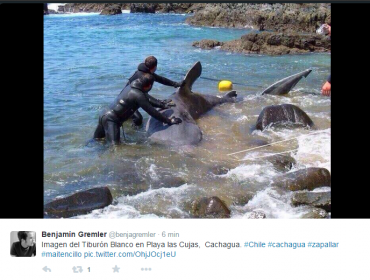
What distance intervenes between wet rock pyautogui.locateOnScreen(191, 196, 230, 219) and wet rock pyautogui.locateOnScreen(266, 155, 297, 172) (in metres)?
1.74

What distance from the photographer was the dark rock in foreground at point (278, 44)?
66.4 ft

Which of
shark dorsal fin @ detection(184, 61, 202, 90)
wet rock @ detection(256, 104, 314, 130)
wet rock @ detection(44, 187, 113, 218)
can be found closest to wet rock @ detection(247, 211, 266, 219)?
wet rock @ detection(44, 187, 113, 218)

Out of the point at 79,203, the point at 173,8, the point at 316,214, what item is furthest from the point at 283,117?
the point at 173,8

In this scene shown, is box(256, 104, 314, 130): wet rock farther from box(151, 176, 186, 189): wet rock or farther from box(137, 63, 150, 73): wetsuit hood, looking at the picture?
box(151, 176, 186, 189): wet rock

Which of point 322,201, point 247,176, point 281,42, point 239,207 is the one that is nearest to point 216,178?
point 247,176

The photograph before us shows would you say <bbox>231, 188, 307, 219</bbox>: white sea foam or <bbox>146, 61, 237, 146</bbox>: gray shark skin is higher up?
<bbox>146, 61, 237, 146</bbox>: gray shark skin

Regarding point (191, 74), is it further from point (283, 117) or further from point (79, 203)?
point (79, 203)

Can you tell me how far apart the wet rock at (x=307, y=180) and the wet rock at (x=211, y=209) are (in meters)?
1.16

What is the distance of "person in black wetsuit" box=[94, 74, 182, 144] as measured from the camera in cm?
794

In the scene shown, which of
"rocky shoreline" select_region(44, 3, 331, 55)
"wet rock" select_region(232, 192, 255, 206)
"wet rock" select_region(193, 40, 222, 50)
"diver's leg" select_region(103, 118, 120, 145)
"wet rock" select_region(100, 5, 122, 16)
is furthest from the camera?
"wet rock" select_region(100, 5, 122, 16)

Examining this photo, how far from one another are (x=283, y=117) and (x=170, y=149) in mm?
2652

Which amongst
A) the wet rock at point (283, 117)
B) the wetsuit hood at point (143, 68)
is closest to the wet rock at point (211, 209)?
the wetsuit hood at point (143, 68)

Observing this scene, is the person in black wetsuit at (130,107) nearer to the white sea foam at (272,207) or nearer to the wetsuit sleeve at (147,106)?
the wetsuit sleeve at (147,106)
